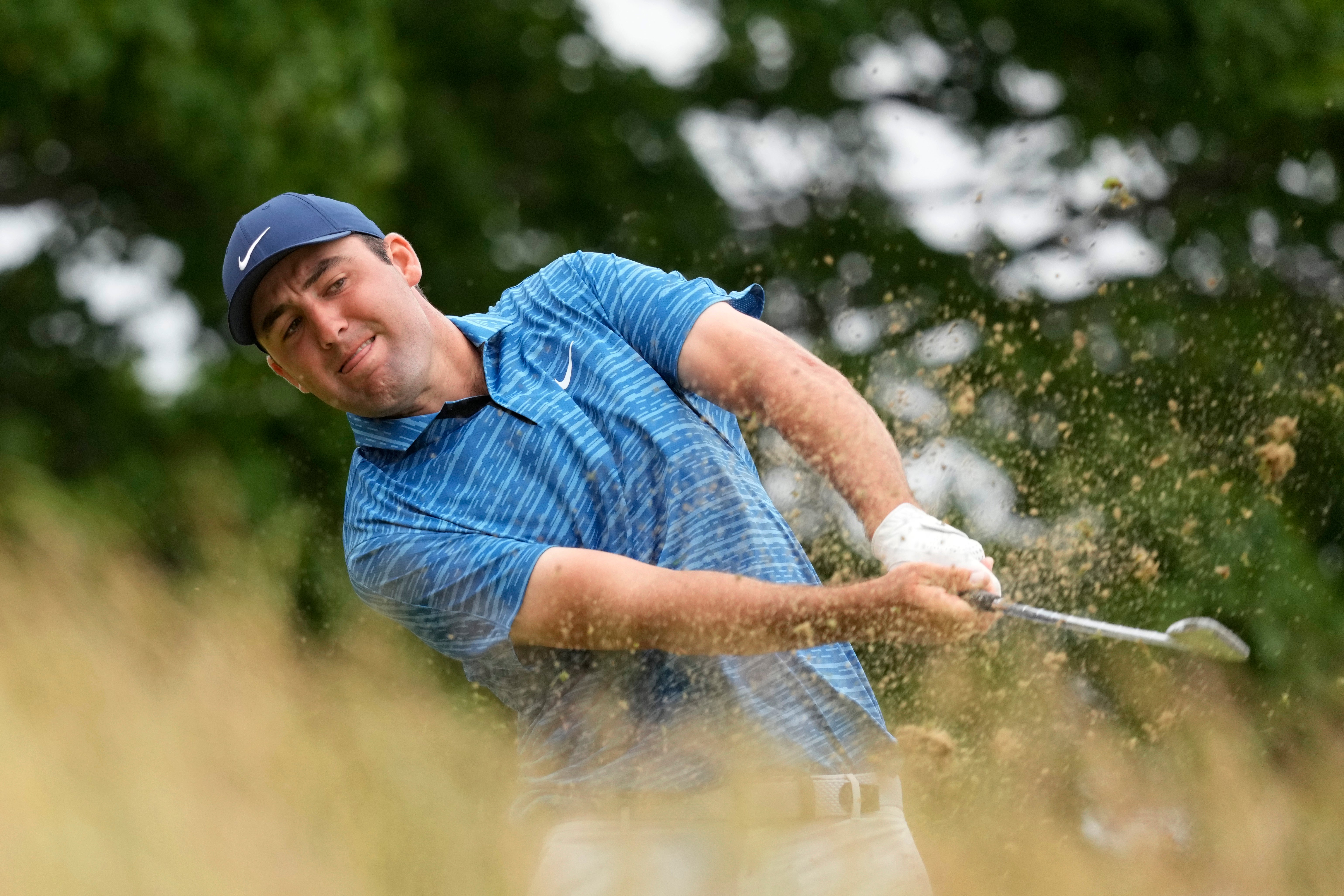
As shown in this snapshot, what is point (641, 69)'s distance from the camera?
30.8ft

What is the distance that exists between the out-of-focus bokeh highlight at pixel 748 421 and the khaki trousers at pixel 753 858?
0.73 metres

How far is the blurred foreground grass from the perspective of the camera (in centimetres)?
351

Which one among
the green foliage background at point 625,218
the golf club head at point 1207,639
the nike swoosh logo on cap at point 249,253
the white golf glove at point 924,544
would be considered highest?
the nike swoosh logo on cap at point 249,253

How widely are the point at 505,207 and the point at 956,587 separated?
7.03 m

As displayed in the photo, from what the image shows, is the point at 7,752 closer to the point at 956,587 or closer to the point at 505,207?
the point at 956,587

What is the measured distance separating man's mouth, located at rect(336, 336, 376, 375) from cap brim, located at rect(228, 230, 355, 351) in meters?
0.20

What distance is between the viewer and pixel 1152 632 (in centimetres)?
238

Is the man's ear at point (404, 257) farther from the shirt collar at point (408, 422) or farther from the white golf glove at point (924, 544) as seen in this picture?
the white golf glove at point (924, 544)

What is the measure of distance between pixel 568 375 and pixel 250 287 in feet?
1.98

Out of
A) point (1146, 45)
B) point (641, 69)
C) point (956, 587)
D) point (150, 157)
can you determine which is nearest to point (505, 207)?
point (641, 69)

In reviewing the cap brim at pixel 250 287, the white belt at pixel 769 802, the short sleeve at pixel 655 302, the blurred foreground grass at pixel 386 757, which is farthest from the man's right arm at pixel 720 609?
the cap brim at pixel 250 287

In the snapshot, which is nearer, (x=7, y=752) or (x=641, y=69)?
(x=7, y=752)

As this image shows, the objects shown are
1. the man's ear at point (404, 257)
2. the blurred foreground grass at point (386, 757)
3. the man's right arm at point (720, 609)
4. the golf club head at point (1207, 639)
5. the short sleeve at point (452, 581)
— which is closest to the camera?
the man's right arm at point (720, 609)

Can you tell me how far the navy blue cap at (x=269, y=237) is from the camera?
108 inches
